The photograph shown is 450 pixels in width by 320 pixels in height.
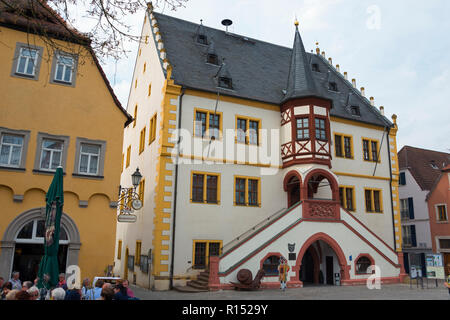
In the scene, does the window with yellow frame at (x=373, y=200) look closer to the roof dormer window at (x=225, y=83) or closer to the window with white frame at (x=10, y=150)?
the roof dormer window at (x=225, y=83)

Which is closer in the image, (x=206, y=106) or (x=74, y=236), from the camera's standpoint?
(x=74, y=236)

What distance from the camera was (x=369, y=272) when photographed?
20.7 meters

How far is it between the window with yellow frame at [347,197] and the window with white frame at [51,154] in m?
17.0

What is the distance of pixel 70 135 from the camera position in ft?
49.1

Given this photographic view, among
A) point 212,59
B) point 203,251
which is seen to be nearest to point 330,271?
point 203,251

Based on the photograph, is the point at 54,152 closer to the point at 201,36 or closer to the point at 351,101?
the point at 201,36

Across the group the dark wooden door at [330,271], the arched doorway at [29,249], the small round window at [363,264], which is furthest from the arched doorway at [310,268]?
the arched doorway at [29,249]

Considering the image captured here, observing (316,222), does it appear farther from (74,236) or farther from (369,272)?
(74,236)

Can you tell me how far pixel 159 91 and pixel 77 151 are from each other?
769cm

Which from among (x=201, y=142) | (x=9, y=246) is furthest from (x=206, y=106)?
(x=9, y=246)

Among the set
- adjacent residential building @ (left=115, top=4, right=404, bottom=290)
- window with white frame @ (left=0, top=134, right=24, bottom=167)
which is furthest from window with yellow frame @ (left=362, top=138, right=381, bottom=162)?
window with white frame @ (left=0, top=134, right=24, bottom=167)

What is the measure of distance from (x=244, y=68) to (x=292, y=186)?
8.74 meters

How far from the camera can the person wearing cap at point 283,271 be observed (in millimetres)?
17219

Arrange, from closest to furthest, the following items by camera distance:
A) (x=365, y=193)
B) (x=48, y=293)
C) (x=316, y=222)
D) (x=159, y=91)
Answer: (x=48, y=293)
(x=316, y=222)
(x=159, y=91)
(x=365, y=193)
